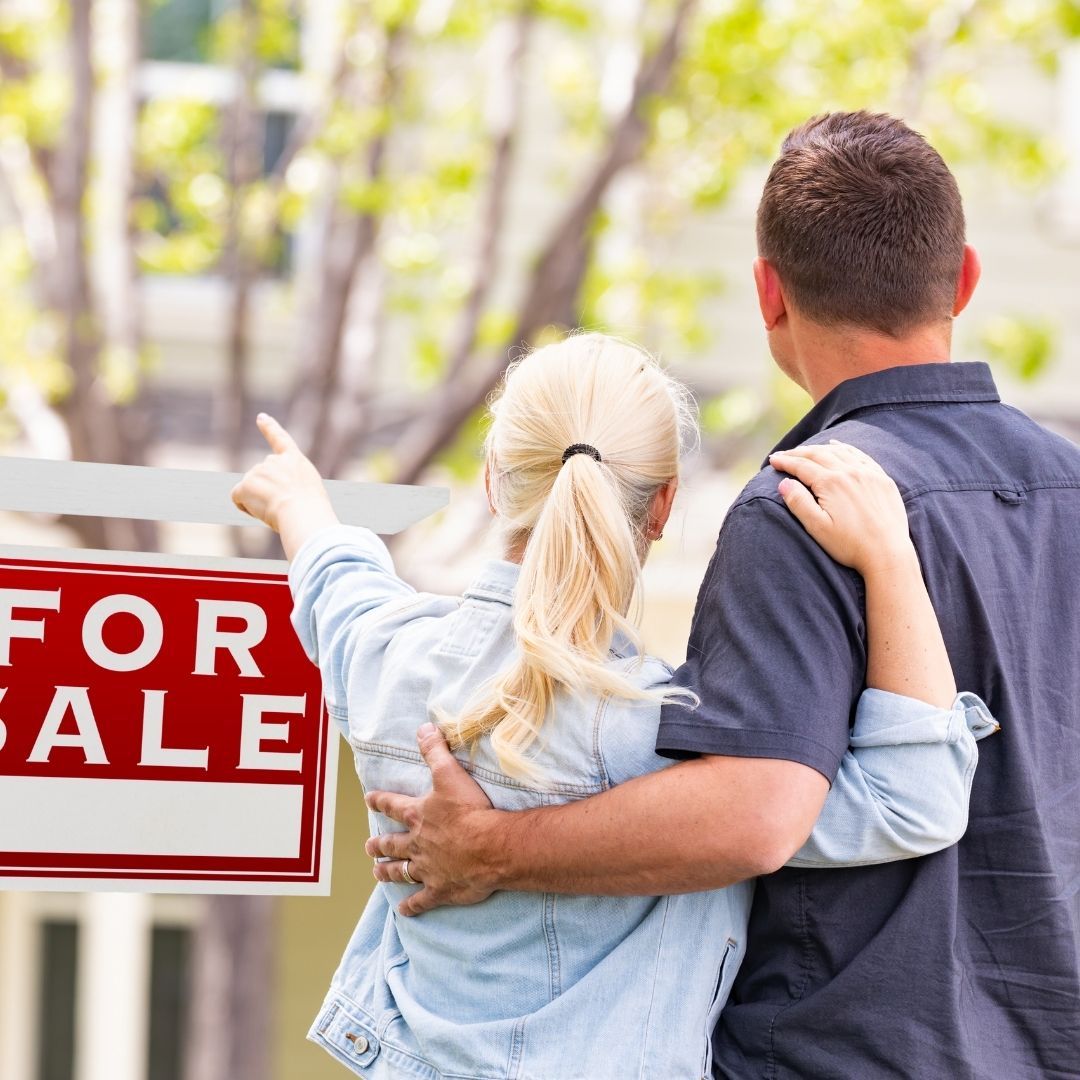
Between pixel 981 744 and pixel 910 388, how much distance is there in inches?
16.3

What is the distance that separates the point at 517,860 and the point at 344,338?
143 inches

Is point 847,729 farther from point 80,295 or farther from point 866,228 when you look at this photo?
Answer: point 80,295

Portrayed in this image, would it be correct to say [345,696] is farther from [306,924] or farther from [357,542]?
[306,924]

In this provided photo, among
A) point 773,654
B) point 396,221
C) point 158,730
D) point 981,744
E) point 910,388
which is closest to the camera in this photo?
point 773,654

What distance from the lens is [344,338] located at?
508 cm

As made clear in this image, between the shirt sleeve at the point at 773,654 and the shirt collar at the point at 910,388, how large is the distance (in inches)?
9.6

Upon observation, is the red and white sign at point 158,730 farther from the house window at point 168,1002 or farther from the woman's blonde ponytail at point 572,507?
the house window at point 168,1002

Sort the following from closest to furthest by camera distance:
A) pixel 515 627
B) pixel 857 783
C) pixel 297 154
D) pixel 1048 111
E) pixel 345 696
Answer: pixel 857 783 < pixel 515 627 < pixel 345 696 < pixel 297 154 < pixel 1048 111

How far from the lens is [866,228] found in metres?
1.71

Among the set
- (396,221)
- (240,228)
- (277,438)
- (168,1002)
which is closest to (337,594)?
(277,438)

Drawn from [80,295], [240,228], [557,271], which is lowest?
[80,295]

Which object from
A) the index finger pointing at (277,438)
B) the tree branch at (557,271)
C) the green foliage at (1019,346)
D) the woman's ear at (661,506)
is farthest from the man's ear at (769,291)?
the green foliage at (1019,346)

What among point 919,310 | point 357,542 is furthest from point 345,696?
point 919,310

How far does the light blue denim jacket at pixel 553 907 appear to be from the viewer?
1582mm
